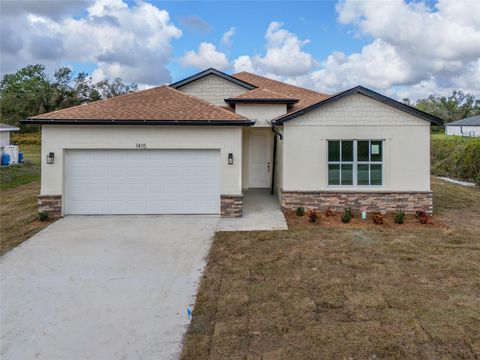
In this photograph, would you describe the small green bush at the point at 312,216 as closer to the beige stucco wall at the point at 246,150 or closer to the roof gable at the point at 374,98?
the roof gable at the point at 374,98

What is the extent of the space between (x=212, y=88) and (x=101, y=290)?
42.0 feet

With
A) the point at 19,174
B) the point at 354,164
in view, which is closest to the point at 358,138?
the point at 354,164

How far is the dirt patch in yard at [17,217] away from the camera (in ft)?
34.1

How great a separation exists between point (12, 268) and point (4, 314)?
2340mm

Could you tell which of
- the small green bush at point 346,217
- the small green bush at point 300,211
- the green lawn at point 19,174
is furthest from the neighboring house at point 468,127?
the green lawn at point 19,174

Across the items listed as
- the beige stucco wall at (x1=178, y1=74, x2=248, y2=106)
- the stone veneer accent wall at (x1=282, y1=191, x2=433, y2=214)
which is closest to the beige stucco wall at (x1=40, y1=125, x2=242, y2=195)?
the stone veneer accent wall at (x1=282, y1=191, x2=433, y2=214)

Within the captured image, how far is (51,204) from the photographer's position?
492 inches

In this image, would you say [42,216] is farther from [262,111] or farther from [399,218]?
[399,218]

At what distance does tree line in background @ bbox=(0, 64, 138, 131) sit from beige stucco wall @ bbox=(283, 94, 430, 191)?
42567mm

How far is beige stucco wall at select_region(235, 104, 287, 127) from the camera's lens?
1594 cm

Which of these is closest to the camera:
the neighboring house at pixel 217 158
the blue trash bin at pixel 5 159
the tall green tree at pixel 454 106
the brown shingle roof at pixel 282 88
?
A: the neighboring house at pixel 217 158

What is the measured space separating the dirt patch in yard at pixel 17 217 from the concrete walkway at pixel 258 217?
5303 millimetres

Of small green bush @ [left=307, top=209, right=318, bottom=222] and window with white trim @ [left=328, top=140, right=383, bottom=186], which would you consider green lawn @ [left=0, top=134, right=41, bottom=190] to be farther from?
window with white trim @ [left=328, top=140, right=383, bottom=186]

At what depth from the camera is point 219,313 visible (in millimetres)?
5961
